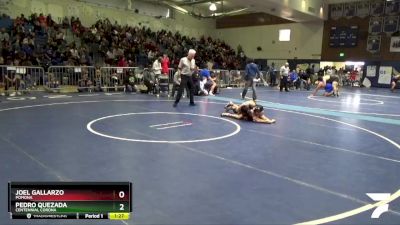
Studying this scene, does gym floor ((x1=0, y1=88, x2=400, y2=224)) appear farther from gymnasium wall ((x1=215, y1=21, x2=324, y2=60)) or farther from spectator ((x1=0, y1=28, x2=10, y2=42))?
gymnasium wall ((x1=215, y1=21, x2=324, y2=60))

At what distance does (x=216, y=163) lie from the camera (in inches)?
193

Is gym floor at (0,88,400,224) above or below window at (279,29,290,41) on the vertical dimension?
below

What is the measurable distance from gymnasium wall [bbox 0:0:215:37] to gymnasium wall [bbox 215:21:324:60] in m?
3.05

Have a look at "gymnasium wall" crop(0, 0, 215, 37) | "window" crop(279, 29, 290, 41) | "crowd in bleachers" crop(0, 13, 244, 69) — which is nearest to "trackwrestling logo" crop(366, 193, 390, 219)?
"crowd in bleachers" crop(0, 13, 244, 69)

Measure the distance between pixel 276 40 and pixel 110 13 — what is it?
14.7 m

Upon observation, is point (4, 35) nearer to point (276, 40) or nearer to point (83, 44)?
point (83, 44)

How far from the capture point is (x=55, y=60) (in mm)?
17766

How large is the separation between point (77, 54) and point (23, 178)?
619 inches

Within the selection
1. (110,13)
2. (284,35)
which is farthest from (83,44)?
(284,35)

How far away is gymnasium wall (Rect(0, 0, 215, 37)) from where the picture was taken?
21.1 metres
